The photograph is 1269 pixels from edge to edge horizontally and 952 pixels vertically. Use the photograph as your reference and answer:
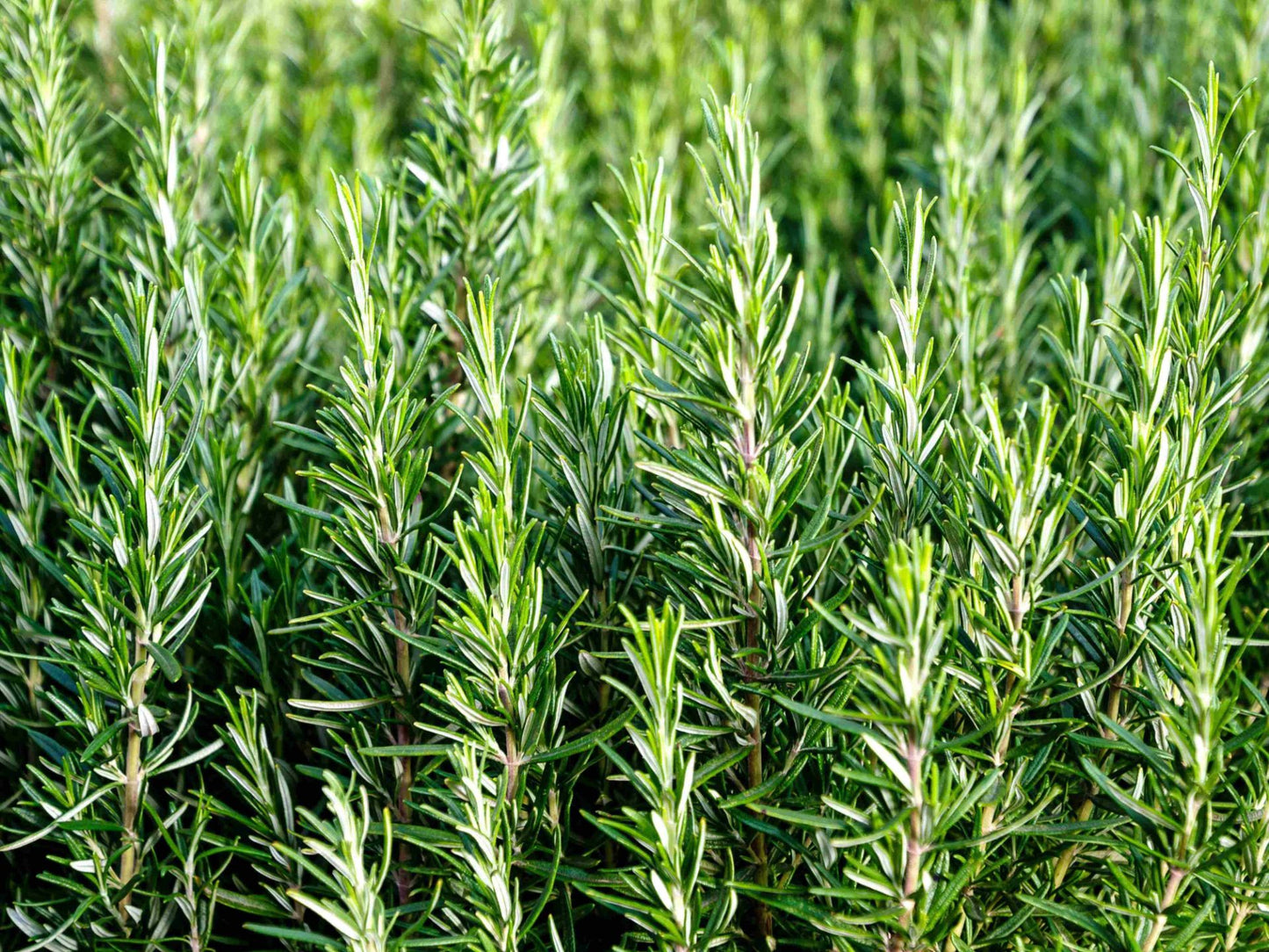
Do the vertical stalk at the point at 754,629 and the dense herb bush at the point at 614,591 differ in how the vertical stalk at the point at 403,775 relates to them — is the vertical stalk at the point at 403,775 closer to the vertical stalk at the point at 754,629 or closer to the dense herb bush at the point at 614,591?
the dense herb bush at the point at 614,591

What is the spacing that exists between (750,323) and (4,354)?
0.78 metres

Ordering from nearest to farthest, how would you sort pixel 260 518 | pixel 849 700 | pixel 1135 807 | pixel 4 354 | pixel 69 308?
pixel 1135 807, pixel 849 700, pixel 4 354, pixel 260 518, pixel 69 308

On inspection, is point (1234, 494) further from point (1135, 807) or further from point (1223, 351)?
point (1135, 807)

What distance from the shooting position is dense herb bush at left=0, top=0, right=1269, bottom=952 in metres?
0.78

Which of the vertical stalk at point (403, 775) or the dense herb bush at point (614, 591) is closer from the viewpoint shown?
the dense herb bush at point (614, 591)

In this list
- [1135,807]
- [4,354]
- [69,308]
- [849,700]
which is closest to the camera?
[1135,807]

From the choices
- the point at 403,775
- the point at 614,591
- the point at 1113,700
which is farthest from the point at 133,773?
the point at 1113,700

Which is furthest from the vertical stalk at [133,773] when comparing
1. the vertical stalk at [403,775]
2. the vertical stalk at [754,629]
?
the vertical stalk at [754,629]

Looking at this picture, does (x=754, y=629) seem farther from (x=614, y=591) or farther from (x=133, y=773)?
(x=133, y=773)

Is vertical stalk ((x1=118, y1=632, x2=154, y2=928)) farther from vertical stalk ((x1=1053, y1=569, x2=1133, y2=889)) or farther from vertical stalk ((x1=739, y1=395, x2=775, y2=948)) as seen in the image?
vertical stalk ((x1=1053, y1=569, x2=1133, y2=889))

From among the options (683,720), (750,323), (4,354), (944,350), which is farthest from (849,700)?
(4,354)

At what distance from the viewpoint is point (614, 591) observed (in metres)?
0.94

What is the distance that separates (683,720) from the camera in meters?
0.94

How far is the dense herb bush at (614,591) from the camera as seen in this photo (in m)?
0.78
